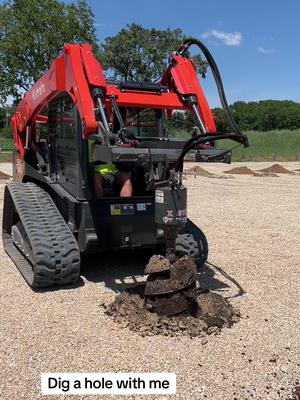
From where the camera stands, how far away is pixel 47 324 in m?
4.21

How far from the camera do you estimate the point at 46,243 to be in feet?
16.1

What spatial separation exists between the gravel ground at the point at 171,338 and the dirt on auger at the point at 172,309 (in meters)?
0.10

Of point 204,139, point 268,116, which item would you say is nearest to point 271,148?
point 204,139

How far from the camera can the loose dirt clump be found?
4039mm

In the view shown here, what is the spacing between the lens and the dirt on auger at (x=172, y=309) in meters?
4.06

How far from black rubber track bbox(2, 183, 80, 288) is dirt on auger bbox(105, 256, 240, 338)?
89 centimetres

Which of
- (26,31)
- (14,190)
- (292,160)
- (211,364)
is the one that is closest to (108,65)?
(26,31)

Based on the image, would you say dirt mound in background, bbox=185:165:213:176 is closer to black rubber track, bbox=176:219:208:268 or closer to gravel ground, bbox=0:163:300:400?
gravel ground, bbox=0:163:300:400

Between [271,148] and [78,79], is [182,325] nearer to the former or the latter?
[78,79]

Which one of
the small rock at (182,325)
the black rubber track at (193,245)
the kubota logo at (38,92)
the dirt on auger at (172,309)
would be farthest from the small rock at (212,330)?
the kubota logo at (38,92)

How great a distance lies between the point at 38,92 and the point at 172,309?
10.7ft

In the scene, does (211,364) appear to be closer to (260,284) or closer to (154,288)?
(154,288)

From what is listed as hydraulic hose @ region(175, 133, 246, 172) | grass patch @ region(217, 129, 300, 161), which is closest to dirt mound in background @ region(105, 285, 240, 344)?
hydraulic hose @ region(175, 133, 246, 172)

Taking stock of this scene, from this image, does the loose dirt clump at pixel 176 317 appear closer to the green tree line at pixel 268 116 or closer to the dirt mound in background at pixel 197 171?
the dirt mound in background at pixel 197 171
